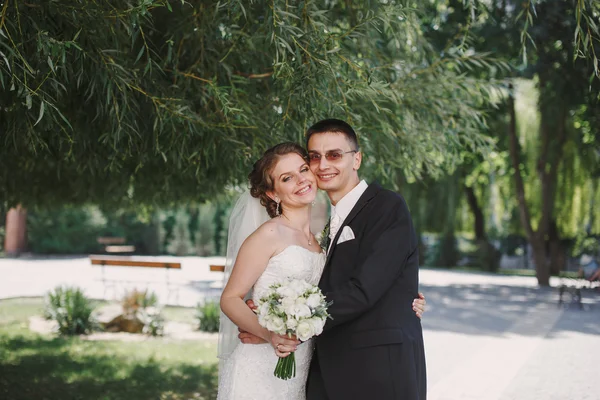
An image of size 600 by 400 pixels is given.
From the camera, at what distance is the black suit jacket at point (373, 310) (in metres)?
3.08

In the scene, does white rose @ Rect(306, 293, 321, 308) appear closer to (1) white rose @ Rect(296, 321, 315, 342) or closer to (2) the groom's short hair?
(1) white rose @ Rect(296, 321, 315, 342)

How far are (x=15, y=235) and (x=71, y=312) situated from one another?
22.1 m

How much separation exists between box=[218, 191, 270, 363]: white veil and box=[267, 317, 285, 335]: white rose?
93 cm

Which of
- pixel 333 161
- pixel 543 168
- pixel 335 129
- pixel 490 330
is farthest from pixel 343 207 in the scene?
pixel 543 168

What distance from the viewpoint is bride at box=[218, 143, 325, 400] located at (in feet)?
11.2

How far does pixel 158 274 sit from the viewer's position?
82.4 ft

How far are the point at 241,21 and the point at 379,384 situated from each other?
129 inches

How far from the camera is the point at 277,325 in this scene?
9.91 ft

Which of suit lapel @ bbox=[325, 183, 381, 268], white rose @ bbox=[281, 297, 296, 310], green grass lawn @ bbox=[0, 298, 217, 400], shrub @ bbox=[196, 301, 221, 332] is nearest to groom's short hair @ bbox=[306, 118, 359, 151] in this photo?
suit lapel @ bbox=[325, 183, 381, 268]

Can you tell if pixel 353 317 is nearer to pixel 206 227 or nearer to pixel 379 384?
pixel 379 384

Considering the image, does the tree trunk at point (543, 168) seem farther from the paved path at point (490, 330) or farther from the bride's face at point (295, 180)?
the bride's face at point (295, 180)

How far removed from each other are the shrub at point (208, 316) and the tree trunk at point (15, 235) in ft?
72.6

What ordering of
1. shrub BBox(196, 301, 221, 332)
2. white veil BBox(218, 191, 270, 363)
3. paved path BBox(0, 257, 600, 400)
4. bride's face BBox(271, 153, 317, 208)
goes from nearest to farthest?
bride's face BBox(271, 153, 317, 208) < white veil BBox(218, 191, 270, 363) < paved path BBox(0, 257, 600, 400) < shrub BBox(196, 301, 221, 332)

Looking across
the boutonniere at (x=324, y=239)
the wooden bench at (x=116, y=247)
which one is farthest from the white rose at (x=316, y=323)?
the wooden bench at (x=116, y=247)
